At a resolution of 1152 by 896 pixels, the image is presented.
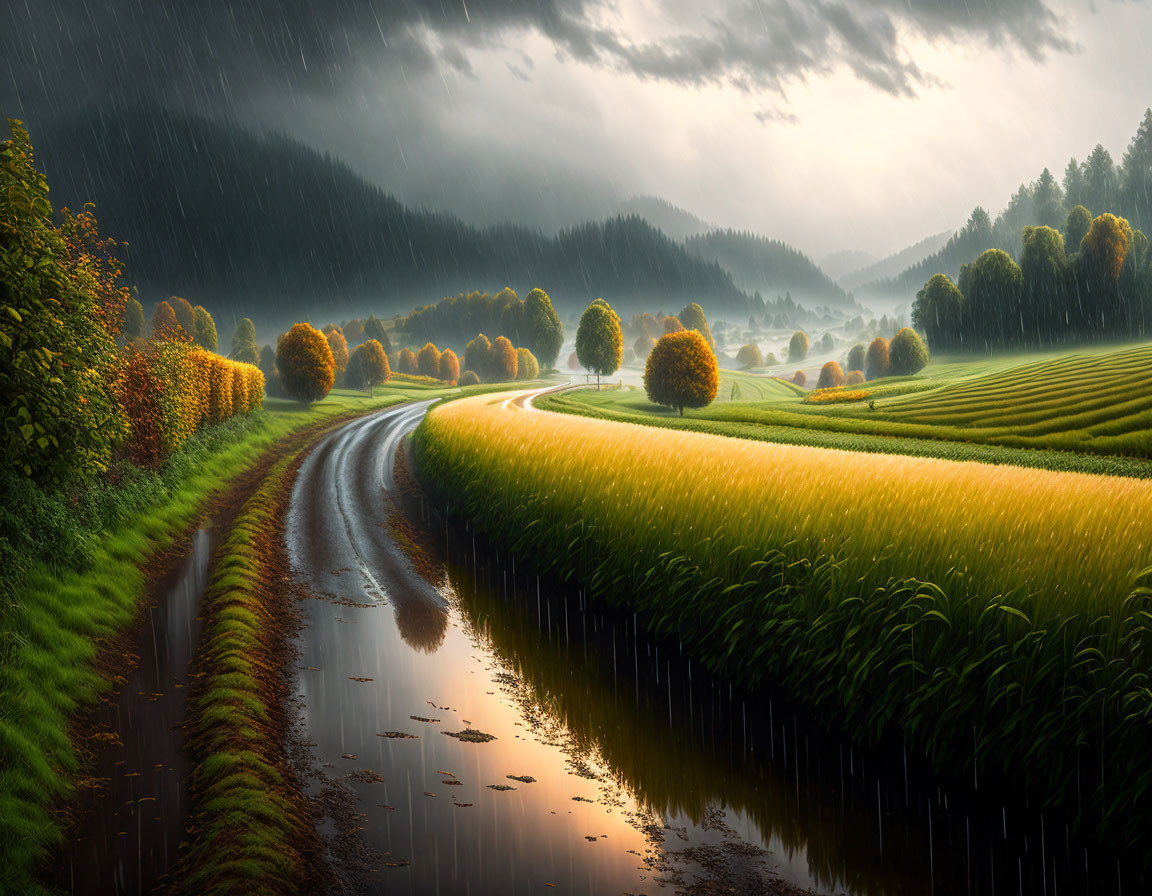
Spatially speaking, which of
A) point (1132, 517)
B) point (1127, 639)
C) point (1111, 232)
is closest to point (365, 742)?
point (1127, 639)

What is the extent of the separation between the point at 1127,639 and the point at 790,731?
10.3 feet

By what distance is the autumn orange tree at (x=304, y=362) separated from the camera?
163 ft

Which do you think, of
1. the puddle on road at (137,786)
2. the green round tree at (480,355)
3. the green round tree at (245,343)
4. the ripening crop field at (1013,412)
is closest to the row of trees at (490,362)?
the green round tree at (480,355)

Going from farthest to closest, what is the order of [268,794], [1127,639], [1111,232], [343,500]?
[1111,232] < [343,500] < [268,794] < [1127,639]

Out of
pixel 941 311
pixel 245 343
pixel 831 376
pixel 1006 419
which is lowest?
pixel 1006 419

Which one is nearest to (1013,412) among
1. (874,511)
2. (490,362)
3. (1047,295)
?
(874,511)

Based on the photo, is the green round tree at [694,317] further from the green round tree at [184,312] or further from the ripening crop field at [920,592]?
the ripening crop field at [920,592]

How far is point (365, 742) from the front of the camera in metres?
6.80

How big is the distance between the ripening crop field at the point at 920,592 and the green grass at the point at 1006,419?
14.6 metres

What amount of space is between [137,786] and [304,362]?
159 ft

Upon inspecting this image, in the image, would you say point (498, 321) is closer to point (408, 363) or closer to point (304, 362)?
point (408, 363)

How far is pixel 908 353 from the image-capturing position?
67250 mm

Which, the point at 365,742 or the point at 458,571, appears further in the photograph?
the point at 458,571

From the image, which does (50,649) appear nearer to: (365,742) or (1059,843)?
(365,742)
